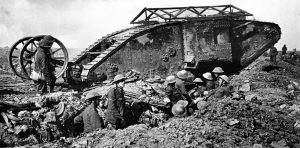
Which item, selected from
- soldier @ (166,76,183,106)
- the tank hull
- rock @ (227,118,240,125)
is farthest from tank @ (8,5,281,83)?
rock @ (227,118,240,125)

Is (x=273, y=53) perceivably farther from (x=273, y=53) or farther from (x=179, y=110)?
(x=179, y=110)

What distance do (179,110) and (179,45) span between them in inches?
183

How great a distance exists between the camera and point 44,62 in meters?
11.4

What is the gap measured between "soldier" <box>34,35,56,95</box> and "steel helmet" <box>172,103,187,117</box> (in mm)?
4496

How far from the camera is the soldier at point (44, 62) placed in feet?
37.6

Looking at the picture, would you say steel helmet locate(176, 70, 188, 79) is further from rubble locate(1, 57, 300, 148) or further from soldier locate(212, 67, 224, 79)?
rubble locate(1, 57, 300, 148)

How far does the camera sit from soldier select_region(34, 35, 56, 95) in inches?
451

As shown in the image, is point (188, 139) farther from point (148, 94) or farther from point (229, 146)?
point (148, 94)

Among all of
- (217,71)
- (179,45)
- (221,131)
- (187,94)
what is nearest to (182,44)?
(179,45)

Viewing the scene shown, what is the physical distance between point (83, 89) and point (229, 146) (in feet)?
21.7

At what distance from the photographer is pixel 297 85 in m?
12.9

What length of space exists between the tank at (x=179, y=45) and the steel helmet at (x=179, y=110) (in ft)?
12.5

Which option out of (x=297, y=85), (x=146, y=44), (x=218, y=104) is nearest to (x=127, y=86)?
(x=146, y=44)

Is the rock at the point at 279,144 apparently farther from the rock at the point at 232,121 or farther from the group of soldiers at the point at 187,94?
the group of soldiers at the point at 187,94
